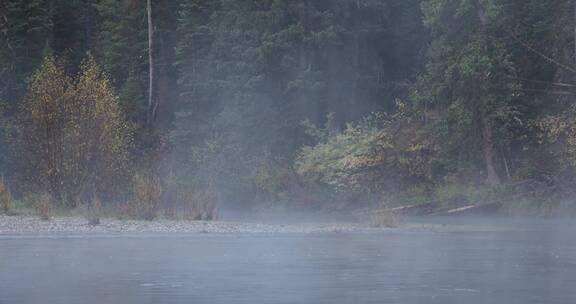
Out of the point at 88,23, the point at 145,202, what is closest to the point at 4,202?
the point at 145,202

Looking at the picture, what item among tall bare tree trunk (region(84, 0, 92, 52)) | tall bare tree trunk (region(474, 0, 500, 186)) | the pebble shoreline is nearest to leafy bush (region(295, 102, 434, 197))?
tall bare tree trunk (region(474, 0, 500, 186))

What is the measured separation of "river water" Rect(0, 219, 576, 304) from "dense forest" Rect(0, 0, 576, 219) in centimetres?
905

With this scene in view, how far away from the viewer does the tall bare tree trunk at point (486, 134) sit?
46.1 m

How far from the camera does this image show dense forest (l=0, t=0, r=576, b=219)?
41.2 metres

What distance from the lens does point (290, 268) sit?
2072cm

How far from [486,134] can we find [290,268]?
27.0 meters

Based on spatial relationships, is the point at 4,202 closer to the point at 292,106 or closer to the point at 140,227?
the point at 140,227

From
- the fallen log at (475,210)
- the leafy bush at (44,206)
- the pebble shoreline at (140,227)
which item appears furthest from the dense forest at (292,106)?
the pebble shoreline at (140,227)

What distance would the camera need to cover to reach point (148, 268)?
67.6 ft

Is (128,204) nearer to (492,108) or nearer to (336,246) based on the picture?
(336,246)

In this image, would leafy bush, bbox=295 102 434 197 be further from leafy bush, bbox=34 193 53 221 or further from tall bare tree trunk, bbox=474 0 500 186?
leafy bush, bbox=34 193 53 221

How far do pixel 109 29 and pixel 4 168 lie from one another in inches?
603

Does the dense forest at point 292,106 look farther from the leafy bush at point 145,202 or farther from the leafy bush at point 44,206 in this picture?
the leafy bush at point 44,206

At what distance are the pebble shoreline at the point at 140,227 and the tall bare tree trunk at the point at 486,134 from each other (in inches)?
485
